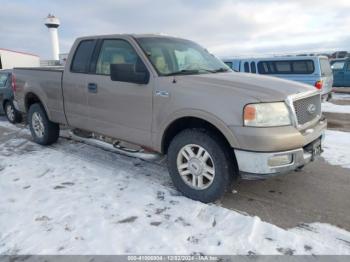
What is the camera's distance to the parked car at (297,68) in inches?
417

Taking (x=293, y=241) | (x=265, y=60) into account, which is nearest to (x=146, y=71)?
(x=293, y=241)

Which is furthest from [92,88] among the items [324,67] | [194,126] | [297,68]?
[324,67]

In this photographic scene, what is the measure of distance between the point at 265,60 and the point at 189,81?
8.93 m

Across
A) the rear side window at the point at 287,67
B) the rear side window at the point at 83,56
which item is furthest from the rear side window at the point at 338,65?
the rear side window at the point at 83,56

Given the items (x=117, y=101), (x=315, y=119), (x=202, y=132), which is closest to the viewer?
(x=202, y=132)

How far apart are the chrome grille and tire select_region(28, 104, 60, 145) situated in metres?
4.38

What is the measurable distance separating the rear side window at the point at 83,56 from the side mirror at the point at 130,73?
116 cm

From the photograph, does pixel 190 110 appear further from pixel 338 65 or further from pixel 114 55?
pixel 338 65

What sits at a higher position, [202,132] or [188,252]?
[202,132]

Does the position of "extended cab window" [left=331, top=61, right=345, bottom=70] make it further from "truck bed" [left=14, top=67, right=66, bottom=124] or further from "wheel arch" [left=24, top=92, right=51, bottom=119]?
"wheel arch" [left=24, top=92, right=51, bottom=119]

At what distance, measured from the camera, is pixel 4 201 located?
3.85 meters

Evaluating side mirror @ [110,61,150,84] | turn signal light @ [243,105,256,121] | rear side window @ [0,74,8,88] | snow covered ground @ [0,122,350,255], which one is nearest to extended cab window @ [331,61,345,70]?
rear side window @ [0,74,8,88]

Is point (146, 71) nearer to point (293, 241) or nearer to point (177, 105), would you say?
point (177, 105)

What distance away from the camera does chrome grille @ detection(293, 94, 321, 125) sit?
3.57 metres
